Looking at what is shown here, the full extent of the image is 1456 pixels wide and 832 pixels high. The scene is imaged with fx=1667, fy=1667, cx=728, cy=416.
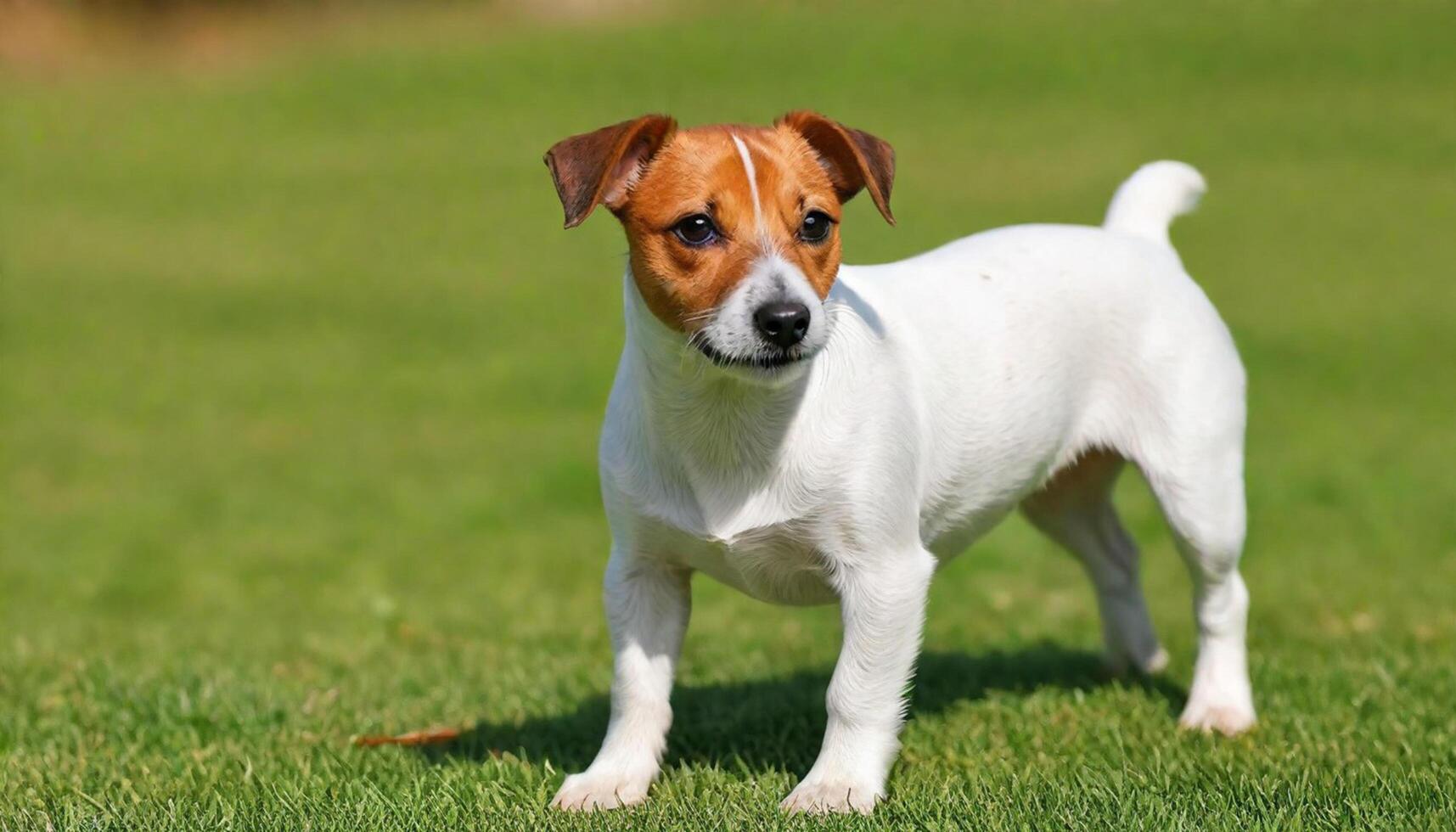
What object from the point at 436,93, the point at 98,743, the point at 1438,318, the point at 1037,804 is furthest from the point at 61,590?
the point at 436,93

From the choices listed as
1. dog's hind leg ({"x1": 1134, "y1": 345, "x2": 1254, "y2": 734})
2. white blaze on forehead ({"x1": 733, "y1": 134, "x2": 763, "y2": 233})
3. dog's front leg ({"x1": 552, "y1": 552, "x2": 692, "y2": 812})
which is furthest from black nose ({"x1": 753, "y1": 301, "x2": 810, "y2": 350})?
dog's hind leg ({"x1": 1134, "y1": 345, "x2": 1254, "y2": 734})

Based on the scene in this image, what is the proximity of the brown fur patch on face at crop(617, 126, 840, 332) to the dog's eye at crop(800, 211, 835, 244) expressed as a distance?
14 mm

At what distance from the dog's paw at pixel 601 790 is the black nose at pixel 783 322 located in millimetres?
1486

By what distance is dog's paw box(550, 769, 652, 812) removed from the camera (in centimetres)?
496

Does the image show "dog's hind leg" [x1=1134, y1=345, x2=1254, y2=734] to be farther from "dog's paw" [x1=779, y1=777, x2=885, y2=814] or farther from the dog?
"dog's paw" [x1=779, y1=777, x2=885, y2=814]

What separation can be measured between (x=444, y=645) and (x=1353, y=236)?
63.0ft

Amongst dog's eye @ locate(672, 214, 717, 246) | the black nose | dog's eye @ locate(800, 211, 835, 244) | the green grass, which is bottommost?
the green grass

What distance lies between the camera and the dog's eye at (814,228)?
4.79 meters

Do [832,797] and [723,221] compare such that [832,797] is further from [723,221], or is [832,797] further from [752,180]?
[752,180]

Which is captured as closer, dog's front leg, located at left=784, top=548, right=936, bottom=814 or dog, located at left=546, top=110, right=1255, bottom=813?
dog, located at left=546, top=110, right=1255, bottom=813

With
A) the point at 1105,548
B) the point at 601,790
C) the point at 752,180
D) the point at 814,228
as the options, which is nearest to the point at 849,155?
the point at 814,228

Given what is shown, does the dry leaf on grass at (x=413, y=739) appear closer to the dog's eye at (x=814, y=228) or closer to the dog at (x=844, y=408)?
the dog at (x=844, y=408)

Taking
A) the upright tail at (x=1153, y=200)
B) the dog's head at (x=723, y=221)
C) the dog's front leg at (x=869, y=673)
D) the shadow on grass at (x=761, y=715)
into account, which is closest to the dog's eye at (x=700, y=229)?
the dog's head at (x=723, y=221)

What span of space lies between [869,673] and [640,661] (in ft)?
2.42
